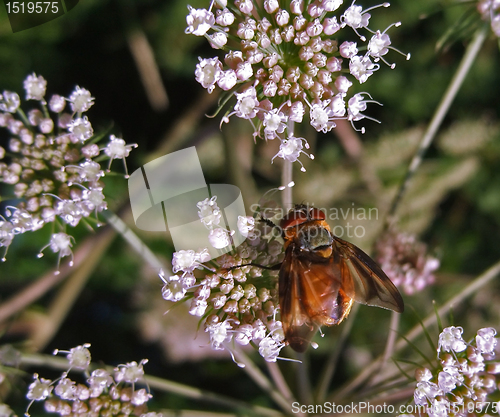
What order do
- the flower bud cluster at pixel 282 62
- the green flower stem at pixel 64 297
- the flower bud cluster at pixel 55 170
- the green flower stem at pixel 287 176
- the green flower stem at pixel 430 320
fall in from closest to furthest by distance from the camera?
the flower bud cluster at pixel 282 62 < the green flower stem at pixel 287 176 < the flower bud cluster at pixel 55 170 < the green flower stem at pixel 430 320 < the green flower stem at pixel 64 297

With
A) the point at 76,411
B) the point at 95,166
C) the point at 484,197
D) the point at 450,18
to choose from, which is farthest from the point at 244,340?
the point at 450,18

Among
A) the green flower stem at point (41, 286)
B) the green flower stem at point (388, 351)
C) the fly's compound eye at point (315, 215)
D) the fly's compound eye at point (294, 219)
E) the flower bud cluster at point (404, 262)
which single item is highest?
the fly's compound eye at point (294, 219)

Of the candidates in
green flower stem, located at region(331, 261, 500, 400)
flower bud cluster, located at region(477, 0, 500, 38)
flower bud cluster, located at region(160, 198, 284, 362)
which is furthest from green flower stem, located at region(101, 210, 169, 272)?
flower bud cluster, located at region(477, 0, 500, 38)

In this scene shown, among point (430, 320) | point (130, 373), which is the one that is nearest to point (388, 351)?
point (430, 320)

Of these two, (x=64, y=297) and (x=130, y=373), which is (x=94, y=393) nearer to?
(x=130, y=373)

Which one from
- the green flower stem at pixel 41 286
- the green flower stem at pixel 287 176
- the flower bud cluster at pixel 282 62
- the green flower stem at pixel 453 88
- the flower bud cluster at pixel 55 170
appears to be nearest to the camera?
the flower bud cluster at pixel 282 62

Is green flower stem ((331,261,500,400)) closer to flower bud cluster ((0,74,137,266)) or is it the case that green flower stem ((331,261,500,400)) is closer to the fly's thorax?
the fly's thorax

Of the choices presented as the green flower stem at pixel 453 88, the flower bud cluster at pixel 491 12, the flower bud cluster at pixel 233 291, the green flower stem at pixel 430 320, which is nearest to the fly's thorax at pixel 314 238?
the flower bud cluster at pixel 233 291

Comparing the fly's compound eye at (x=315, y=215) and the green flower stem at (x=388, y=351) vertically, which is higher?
the fly's compound eye at (x=315, y=215)

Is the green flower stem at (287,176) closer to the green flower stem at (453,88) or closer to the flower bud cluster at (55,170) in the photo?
the green flower stem at (453,88)

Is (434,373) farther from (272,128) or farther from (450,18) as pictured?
(450,18)
